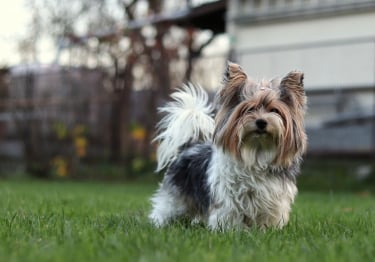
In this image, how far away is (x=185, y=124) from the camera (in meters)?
6.49

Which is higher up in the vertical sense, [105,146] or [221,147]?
[221,147]

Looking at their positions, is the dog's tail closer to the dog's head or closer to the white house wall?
the dog's head

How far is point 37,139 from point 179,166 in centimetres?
1269

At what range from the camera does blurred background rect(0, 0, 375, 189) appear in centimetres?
1605

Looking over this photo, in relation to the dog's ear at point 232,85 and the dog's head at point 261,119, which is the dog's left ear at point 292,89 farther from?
the dog's ear at point 232,85

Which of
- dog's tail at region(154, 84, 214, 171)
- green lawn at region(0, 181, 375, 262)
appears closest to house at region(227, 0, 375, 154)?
dog's tail at region(154, 84, 214, 171)

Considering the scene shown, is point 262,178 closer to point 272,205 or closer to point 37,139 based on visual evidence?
point 272,205

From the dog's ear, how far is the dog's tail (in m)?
0.92

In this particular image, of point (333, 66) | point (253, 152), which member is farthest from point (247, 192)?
point (333, 66)

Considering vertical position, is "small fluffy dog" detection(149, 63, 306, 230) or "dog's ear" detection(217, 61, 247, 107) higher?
"dog's ear" detection(217, 61, 247, 107)

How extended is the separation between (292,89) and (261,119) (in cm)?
52

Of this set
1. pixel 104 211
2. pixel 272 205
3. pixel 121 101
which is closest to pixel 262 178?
pixel 272 205

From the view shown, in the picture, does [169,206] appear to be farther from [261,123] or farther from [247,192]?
[261,123]

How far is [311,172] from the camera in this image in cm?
1491
